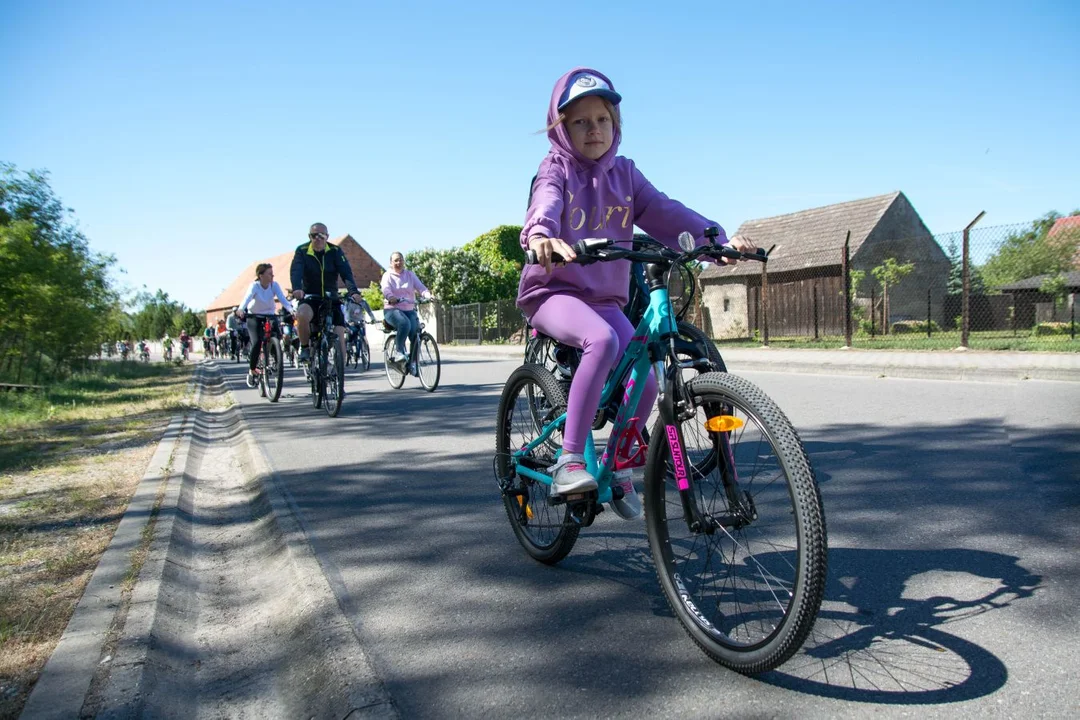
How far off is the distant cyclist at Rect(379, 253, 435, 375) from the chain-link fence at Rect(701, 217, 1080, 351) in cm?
851

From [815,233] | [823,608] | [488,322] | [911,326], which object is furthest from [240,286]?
[823,608]

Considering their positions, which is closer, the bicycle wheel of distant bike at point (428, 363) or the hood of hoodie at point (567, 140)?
the hood of hoodie at point (567, 140)

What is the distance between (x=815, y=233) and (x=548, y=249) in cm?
3417

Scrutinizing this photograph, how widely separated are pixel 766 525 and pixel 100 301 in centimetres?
1790

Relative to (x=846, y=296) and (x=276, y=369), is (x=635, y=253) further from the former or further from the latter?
(x=846, y=296)

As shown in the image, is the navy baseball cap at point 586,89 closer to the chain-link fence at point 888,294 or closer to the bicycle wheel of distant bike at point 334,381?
the chain-link fence at point 888,294

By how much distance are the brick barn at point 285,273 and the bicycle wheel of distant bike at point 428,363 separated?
41.1m

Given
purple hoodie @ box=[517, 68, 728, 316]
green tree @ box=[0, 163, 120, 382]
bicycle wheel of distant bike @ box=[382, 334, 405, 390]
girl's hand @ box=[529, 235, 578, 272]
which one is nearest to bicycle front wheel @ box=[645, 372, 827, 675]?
girl's hand @ box=[529, 235, 578, 272]

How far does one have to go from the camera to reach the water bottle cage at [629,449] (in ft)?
9.13

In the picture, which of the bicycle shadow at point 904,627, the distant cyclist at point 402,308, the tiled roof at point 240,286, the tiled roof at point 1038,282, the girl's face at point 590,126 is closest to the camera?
the bicycle shadow at point 904,627

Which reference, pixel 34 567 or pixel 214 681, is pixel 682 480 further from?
pixel 34 567

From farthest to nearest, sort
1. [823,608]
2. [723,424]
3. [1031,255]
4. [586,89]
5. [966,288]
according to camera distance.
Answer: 1. [1031,255]
2. [966,288]
3. [586,89]
4. [823,608]
5. [723,424]

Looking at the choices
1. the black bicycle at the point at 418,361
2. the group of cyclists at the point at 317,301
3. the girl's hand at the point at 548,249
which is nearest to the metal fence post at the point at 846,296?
the group of cyclists at the point at 317,301

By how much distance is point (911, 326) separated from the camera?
25078 mm
